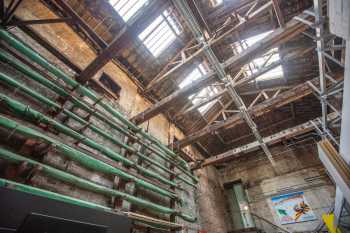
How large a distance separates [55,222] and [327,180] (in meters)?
12.4

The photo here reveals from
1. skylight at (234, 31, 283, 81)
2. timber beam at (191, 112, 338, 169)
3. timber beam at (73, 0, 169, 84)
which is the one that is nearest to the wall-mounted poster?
timber beam at (191, 112, 338, 169)

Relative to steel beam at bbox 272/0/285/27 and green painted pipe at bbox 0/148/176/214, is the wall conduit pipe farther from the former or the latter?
steel beam at bbox 272/0/285/27

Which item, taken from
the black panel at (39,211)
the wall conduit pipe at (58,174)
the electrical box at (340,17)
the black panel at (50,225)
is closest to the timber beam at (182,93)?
the wall conduit pipe at (58,174)

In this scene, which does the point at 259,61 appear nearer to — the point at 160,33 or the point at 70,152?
the point at 160,33

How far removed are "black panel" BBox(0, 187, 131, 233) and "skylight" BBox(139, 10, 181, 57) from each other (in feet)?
20.3

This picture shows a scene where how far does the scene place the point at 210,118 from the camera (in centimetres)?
1101

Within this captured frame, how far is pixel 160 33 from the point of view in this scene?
736 centimetres

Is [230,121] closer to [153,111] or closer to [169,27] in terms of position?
[153,111]

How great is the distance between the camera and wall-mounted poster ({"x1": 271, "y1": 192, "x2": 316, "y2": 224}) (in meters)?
9.18

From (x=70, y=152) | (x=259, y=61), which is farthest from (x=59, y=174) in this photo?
(x=259, y=61)

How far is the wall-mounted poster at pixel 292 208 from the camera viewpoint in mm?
9180

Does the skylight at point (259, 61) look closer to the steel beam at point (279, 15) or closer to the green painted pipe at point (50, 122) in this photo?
the steel beam at point (279, 15)

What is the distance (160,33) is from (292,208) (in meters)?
11.3

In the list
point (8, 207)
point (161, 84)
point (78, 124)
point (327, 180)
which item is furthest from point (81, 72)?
point (327, 180)
